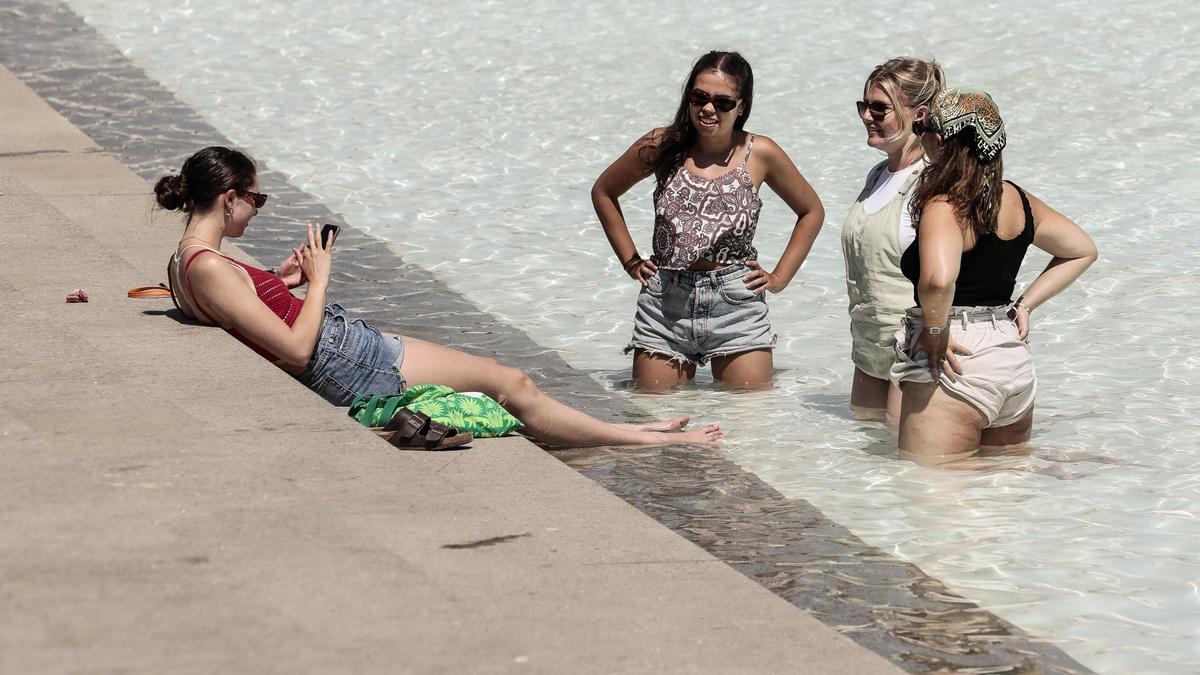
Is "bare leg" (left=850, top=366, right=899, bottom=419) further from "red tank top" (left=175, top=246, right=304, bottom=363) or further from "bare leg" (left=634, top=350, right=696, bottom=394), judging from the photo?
"red tank top" (left=175, top=246, right=304, bottom=363)

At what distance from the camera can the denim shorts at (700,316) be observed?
688 cm

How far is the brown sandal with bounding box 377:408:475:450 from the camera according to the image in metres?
5.29

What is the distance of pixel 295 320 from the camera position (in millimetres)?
5773

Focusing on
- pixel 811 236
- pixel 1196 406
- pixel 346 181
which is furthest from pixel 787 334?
pixel 346 181

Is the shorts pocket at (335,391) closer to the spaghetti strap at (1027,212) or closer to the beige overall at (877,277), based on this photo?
the beige overall at (877,277)

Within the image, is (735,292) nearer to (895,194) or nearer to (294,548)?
(895,194)

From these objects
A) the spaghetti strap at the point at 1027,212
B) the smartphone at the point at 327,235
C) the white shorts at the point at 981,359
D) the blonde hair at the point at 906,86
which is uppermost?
the blonde hair at the point at 906,86

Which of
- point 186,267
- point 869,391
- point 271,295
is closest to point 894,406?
point 869,391

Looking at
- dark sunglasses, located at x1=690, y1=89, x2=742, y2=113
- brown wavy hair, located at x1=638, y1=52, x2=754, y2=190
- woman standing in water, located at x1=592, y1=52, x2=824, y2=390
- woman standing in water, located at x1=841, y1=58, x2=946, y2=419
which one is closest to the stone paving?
woman standing in water, located at x1=592, y1=52, x2=824, y2=390

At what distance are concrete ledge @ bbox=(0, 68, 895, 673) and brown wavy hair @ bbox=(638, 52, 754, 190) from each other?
1.88 m

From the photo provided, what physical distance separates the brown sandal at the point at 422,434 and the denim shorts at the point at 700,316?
184 cm

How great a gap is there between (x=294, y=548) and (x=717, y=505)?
206 centimetres

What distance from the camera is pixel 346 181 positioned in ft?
36.9

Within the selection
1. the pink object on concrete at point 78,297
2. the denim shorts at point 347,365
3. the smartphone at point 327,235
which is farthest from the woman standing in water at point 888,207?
the pink object on concrete at point 78,297
